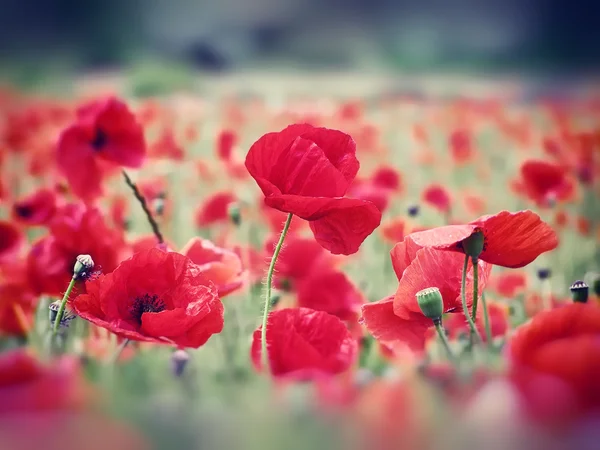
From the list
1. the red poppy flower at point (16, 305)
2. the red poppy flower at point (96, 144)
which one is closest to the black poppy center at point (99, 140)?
the red poppy flower at point (96, 144)

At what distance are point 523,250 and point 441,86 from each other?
7.62 feet

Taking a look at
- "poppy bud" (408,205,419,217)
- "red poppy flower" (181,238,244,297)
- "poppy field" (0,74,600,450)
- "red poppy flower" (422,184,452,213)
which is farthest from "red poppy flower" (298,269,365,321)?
"red poppy flower" (422,184,452,213)

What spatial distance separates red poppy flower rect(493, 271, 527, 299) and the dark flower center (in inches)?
19.5

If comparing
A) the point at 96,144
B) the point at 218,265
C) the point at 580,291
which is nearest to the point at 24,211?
the point at 96,144

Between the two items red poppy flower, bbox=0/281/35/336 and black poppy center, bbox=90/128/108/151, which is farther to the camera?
black poppy center, bbox=90/128/108/151

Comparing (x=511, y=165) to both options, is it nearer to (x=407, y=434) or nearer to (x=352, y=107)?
(x=352, y=107)

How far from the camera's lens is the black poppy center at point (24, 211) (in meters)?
0.84

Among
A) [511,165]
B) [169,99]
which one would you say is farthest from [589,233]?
[169,99]

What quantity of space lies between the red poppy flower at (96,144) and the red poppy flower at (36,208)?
0.14 ft

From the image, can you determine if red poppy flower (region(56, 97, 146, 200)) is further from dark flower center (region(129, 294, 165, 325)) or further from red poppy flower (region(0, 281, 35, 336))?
dark flower center (region(129, 294, 165, 325))

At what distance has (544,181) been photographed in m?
1.01

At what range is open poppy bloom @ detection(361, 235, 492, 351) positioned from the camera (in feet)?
1.36

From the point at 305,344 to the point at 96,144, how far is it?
54cm

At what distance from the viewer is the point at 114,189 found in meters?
1.40
